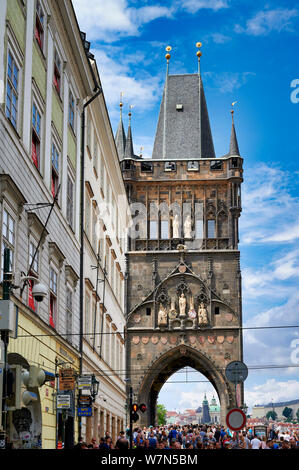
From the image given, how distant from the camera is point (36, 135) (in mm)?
16891

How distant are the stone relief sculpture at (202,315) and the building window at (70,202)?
29.6m

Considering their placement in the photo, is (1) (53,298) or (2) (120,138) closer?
(1) (53,298)

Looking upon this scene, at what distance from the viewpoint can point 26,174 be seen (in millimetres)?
15242

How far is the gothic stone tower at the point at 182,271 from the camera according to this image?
50.7 meters

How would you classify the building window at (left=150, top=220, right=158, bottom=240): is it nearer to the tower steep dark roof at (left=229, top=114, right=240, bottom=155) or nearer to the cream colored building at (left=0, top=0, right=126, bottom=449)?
the tower steep dark roof at (left=229, top=114, right=240, bottom=155)

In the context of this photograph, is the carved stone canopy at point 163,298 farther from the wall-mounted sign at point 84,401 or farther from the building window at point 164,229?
the wall-mounted sign at point 84,401

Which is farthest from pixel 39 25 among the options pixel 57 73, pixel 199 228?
pixel 199 228

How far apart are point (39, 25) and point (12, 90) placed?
3.81 meters

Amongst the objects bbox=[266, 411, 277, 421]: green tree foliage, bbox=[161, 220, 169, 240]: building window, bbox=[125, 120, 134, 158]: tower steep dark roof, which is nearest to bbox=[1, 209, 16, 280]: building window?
bbox=[161, 220, 169, 240]: building window

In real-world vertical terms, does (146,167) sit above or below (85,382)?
above

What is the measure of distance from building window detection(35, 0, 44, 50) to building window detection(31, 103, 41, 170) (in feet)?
5.63

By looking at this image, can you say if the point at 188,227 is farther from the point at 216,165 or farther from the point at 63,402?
the point at 63,402

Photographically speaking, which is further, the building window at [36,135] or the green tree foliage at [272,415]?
the green tree foliage at [272,415]

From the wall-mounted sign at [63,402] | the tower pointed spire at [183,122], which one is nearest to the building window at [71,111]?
the wall-mounted sign at [63,402]
